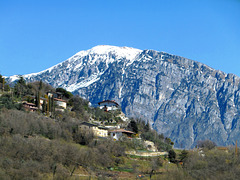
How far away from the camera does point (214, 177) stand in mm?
56188

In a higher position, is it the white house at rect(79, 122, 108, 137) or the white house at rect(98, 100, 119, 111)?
the white house at rect(98, 100, 119, 111)

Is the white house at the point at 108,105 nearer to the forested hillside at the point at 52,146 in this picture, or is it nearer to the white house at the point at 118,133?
the forested hillside at the point at 52,146

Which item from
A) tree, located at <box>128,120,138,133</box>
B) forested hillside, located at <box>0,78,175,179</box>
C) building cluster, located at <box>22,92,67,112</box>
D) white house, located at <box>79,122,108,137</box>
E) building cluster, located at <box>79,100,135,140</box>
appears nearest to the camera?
forested hillside, located at <box>0,78,175,179</box>

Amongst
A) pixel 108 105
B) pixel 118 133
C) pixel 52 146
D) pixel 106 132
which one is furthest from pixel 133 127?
pixel 52 146

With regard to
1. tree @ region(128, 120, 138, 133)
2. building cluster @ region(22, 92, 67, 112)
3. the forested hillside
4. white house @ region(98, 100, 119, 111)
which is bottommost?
the forested hillside

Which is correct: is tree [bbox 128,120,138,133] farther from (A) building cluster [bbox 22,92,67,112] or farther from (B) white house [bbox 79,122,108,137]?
(A) building cluster [bbox 22,92,67,112]

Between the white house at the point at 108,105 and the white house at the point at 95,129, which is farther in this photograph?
the white house at the point at 108,105

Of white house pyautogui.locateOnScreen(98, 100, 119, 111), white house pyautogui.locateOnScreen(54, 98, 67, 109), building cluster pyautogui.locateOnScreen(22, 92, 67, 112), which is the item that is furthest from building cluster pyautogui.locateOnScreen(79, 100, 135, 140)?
white house pyautogui.locateOnScreen(98, 100, 119, 111)

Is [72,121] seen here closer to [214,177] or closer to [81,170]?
[81,170]

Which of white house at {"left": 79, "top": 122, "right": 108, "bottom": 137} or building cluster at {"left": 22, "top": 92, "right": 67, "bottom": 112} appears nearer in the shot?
building cluster at {"left": 22, "top": 92, "right": 67, "bottom": 112}

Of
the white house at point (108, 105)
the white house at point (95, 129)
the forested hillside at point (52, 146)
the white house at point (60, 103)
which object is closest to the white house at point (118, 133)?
the white house at point (95, 129)

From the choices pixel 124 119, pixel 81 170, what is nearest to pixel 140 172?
pixel 81 170

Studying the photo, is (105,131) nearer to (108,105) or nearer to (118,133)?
(118,133)

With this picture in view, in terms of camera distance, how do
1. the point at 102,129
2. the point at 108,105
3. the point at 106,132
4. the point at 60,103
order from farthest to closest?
the point at 108,105
the point at 60,103
the point at 106,132
the point at 102,129
